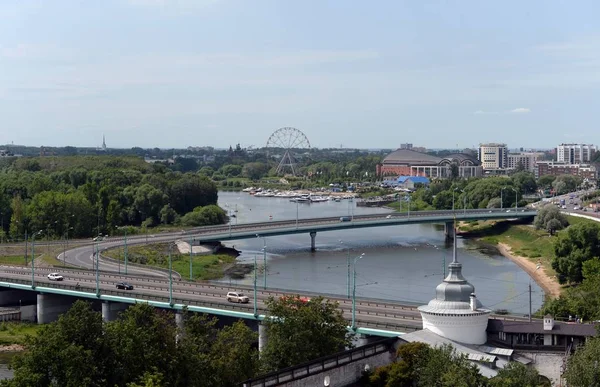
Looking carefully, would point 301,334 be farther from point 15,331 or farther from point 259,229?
point 259,229

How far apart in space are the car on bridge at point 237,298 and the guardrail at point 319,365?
1722cm

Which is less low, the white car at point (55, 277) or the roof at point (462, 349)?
the roof at point (462, 349)

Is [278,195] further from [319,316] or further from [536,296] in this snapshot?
[319,316]

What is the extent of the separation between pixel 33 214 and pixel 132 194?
23.0 metres

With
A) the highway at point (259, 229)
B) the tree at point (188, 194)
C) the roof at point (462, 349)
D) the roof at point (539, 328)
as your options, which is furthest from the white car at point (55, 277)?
the tree at point (188, 194)

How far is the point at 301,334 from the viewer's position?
34219 millimetres

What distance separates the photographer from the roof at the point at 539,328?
116ft

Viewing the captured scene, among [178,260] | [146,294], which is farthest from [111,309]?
[178,260]

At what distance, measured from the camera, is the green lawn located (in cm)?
7775

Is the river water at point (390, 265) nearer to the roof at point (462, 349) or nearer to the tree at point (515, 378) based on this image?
the roof at point (462, 349)

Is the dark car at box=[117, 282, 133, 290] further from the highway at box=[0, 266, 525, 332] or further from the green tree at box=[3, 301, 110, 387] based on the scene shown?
the green tree at box=[3, 301, 110, 387]

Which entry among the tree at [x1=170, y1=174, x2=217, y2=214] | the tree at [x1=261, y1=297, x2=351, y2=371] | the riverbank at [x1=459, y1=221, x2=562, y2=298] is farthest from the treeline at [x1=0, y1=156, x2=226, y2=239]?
the tree at [x1=261, y1=297, x2=351, y2=371]

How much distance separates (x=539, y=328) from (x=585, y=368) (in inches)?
287

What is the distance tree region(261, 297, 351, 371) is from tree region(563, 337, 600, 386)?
29.6 feet
